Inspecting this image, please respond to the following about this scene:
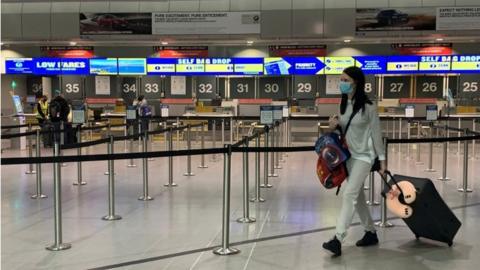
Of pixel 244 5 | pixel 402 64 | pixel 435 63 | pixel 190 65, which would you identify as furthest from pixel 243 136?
pixel 435 63

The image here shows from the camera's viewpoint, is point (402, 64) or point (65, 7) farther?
point (402, 64)

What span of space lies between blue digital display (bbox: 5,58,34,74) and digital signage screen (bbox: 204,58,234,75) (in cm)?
619

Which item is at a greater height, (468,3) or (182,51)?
(468,3)

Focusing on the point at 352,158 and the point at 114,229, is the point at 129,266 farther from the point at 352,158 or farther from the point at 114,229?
the point at 352,158

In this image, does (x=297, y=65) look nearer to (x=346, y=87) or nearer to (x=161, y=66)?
(x=161, y=66)

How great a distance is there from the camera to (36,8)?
15.5m

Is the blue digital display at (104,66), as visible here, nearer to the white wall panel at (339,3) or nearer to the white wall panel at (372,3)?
the white wall panel at (339,3)

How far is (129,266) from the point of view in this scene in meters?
4.52

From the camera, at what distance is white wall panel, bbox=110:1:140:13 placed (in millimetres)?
15286

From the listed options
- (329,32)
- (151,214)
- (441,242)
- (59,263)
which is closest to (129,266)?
(59,263)

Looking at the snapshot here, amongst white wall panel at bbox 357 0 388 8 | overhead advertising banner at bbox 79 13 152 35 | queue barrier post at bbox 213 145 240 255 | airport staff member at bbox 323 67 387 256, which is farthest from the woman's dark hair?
overhead advertising banner at bbox 79 13 152 35

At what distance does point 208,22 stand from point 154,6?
168cm

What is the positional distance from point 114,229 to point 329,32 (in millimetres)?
10292

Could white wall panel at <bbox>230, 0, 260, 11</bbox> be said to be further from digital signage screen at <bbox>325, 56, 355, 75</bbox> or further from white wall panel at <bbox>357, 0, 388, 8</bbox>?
digital signage screen at <bbox>325, 56, 355, 75</bbox>
